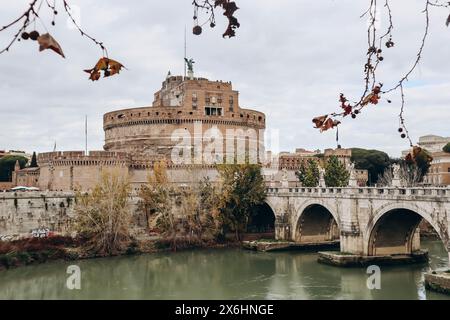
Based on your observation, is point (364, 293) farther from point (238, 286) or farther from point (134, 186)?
point (134, 186)

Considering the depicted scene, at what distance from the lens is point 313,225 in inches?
999

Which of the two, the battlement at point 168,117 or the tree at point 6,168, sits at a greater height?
the battlement at point 168,117

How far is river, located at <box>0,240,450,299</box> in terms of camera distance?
605 inches

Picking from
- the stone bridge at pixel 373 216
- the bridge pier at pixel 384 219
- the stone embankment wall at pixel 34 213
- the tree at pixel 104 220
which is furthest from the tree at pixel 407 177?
the stone embankment wall at pixel 34 213

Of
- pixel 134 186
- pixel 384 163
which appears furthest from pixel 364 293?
pixel 384 163

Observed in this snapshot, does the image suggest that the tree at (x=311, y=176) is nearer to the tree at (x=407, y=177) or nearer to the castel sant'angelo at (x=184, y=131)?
the tree at (x=407, y=177)

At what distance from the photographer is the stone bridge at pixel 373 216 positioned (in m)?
15.9

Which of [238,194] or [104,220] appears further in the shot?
[238,194]

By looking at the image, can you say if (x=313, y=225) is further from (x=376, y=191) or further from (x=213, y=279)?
(x=213, y=279)

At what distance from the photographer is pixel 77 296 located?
15.5m

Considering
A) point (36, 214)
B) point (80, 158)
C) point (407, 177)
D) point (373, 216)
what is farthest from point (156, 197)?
point (407, 177)

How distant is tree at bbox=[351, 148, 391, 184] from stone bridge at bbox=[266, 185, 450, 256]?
60.6 feet

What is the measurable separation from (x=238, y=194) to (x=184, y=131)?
11.2 metres

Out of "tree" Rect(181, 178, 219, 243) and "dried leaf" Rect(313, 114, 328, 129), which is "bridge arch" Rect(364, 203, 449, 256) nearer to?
"tree" Rect(181, 178, 219, 243)
